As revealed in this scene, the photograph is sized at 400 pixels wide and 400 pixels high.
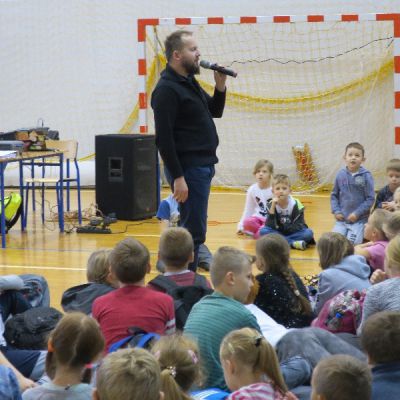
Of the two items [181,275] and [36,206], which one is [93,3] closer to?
[36,206]

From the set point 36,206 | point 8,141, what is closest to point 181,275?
point 8,141

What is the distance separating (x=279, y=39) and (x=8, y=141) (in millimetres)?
3949

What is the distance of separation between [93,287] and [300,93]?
6.94m

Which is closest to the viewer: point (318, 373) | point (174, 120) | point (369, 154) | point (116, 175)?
point (318, 373)

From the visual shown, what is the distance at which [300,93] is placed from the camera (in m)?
10.4

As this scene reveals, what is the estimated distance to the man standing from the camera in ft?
15.7

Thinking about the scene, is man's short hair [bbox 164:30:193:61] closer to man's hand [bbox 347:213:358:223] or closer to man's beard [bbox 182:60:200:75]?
man's beard [bbox 182:60:200:75]

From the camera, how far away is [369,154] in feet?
33.1

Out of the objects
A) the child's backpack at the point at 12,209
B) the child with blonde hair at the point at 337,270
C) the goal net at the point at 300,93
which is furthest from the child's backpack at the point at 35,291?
the goal net at the point at 300,93

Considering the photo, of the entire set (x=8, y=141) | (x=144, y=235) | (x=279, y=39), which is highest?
(x=279, y=39)

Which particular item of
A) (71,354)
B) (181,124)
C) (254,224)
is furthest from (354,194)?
(71,354)

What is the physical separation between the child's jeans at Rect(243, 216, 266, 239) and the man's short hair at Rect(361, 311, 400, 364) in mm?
4637

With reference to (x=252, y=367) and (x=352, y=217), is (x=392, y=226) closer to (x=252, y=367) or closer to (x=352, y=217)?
(x=252, y=367)

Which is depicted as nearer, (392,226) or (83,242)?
(392,226)
